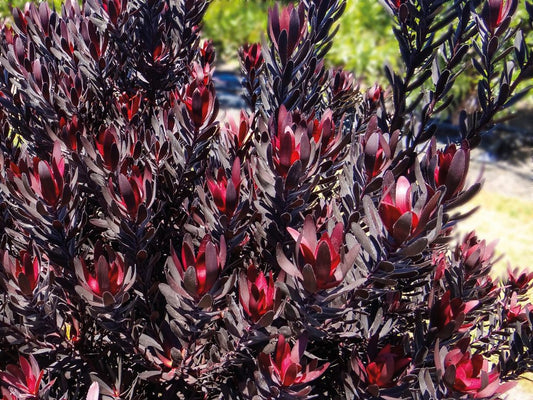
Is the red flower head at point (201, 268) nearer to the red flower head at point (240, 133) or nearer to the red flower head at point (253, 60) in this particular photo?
the red flower head at point (240, 133)

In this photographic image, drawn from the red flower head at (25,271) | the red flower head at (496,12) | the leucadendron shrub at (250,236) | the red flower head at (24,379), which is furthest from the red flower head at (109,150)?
the red flower head at (496,12)

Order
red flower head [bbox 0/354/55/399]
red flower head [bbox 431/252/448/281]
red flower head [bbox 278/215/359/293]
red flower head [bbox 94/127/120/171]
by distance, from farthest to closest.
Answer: red flower head [bbox 431/252/448/281]
red flower head [bbox 94/127/120/171]
red flower head [bbox 0/354/55/399]
red flower head [bbox 278/215/359/293]

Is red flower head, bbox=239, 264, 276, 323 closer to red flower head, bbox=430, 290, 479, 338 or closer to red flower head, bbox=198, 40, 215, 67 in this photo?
red flower head, bbox=430, 290, 479, 338

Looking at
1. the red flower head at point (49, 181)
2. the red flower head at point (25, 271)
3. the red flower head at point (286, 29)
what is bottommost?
the red flower head at point (25, 271)

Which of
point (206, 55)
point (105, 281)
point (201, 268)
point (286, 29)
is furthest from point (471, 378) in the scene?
point (206, 55)

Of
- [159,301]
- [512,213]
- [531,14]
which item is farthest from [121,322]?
[512,213]

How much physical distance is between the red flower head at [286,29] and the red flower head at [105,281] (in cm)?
101

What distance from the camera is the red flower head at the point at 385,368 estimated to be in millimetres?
1598

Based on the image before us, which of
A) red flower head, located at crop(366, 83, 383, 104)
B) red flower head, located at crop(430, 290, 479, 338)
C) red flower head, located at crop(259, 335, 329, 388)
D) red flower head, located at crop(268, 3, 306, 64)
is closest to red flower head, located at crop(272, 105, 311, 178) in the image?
red flower head, located at crop(268, 3, 306, 64)

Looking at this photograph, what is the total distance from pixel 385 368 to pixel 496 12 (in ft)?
4.72

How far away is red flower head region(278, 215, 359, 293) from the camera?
50.2 inches

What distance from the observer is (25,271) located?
158 cm

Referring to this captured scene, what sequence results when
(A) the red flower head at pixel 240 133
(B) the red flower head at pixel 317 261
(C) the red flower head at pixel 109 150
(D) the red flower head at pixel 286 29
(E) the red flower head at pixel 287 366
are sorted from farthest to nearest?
(A) the red flower head at pixel 240 133, (D) the red flower head at pixel 286 29, (C) the red flower head at pixel 109 150, (E) the red flower head at pixel 287 366, (B) the red flower head at pixel 317 261

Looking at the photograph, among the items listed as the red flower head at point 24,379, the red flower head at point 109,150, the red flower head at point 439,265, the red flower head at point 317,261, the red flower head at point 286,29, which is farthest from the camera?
the red flower head at point 439,265
